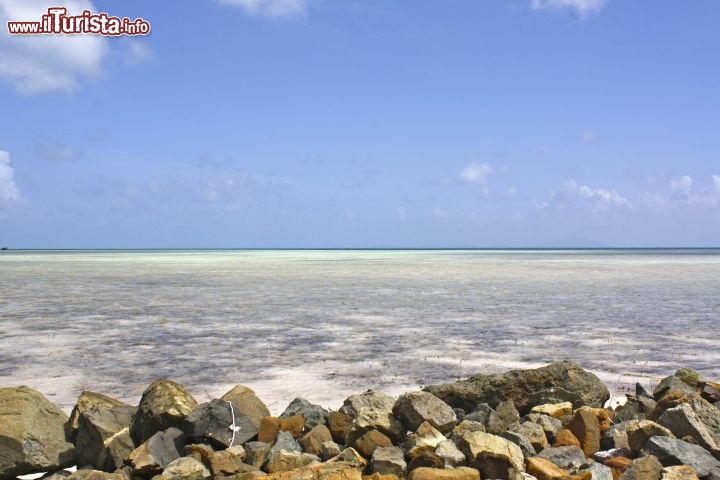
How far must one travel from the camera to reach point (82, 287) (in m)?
24.9

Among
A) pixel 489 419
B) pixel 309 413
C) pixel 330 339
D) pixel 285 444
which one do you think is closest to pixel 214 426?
pixel 285 444

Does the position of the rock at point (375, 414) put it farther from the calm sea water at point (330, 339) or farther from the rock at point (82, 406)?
the rock at point (82, 406)

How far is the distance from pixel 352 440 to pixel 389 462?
0.59 m

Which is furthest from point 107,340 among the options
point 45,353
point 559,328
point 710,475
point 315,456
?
Answer: point 710,475

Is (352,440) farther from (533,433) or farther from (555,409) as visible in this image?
(555,409)

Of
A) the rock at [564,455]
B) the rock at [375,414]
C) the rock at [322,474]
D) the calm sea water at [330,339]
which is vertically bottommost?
the calm sea water at [330,339]

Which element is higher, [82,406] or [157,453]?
[82,406]

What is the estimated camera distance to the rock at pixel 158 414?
5.26 meters

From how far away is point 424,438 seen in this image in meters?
4.96

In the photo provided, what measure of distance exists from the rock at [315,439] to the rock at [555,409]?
2.05 meters

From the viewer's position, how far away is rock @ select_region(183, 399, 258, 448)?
5141 mm

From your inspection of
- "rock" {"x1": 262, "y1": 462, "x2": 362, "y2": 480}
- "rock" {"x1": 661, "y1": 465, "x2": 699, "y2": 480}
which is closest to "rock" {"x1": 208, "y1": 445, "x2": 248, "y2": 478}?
"rock" {"x1": 262, "y1": 462, "x2": 362, "y2": 480}

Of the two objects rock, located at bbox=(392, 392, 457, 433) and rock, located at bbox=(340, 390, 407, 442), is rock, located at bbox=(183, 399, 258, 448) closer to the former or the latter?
rock, located at bbox=(340, 390, 407, 442)

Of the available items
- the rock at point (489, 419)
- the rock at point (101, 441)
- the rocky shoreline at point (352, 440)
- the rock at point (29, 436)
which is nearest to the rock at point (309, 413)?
the rocky shoreline at point (352, 440)
